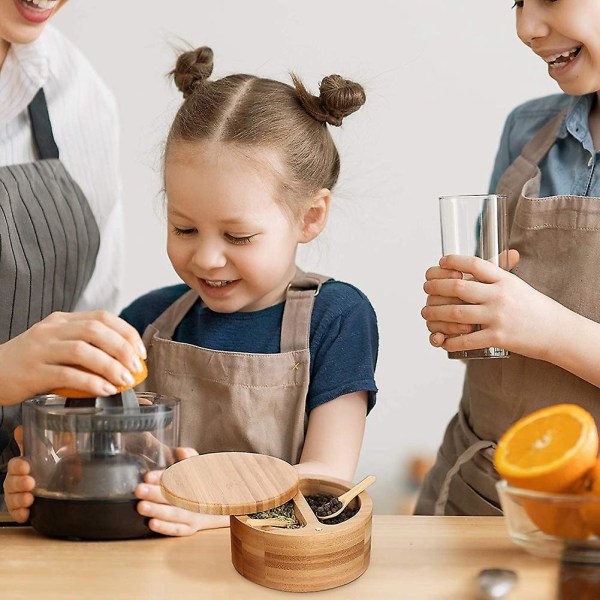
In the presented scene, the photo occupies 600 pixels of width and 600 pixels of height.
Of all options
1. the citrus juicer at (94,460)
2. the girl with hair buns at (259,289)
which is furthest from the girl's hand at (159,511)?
the girl with hair buns at (259,289)

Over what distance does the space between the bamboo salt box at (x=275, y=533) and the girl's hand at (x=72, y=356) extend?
123 millimetres

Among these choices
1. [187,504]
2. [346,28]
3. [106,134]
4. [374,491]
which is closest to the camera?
[187,504]

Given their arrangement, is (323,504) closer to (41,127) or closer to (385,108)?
(41,127)

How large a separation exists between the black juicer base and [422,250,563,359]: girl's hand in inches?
17.5

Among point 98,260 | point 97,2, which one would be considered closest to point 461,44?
point 97,2

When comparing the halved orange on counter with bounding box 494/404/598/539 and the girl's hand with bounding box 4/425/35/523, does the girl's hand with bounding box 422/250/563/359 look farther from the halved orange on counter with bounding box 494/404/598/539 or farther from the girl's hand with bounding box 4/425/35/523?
the girl's hand with bounding box 4/425/35/523

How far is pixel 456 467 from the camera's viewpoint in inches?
51.1

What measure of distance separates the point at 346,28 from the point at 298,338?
920mm

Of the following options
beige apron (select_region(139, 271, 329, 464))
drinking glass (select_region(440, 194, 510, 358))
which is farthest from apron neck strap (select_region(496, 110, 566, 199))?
beige apron (select_region(139, 271, 329, 464))

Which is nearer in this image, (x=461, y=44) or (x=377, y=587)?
(x=377, y=587)

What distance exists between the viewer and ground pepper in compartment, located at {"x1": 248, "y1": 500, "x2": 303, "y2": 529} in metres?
0.90

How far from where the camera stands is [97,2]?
1.98 meters

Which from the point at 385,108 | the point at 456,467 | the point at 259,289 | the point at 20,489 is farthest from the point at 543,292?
the point at 385,108

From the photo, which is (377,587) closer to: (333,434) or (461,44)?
(333,434)
